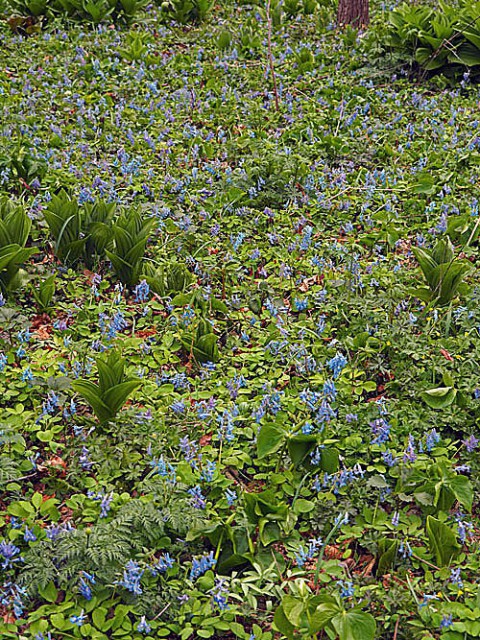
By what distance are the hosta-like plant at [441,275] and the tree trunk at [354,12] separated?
514 cm

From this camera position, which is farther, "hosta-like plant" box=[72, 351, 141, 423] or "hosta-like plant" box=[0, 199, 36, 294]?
"hosta-like plant" box=[0, 199, 36, 294]

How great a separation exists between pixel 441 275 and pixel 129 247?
1.76 metres

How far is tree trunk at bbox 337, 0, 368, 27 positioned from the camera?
27.2 feet

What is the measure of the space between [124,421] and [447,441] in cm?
143

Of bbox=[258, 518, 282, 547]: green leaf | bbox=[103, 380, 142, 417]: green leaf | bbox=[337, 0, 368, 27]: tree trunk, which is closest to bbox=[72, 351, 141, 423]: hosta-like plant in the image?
bbox=[103, 380, 142, 417]: green leaf

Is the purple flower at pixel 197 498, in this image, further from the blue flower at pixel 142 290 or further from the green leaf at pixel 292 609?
the blue flower at pixel 142 290

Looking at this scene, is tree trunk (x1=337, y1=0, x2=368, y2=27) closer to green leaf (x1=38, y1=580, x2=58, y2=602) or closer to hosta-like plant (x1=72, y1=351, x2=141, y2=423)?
hosta-like plant (x1=72, y1=351, x2=141, y2=423)

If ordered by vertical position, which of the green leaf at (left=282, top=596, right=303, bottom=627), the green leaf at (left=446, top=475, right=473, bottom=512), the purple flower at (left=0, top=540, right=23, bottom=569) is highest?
the green leaf at (left=446, top=475, right=473, bottom=512)

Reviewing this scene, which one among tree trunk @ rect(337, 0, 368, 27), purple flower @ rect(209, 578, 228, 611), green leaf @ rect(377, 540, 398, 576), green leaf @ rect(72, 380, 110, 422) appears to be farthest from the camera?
tree trunk @ rect(337, 0, 368, 27)

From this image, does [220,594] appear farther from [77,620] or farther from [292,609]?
[77,620]

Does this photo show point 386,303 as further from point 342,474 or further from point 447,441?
point 342,474

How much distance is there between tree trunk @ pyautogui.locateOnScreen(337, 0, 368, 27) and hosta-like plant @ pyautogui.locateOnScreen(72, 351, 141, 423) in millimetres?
6433

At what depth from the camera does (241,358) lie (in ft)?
12.1

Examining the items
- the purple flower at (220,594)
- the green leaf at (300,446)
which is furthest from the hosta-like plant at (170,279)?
the purple flower at (220,594)
